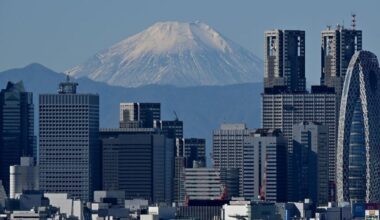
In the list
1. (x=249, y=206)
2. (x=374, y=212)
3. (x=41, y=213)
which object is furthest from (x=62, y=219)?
(x=374, y=212)

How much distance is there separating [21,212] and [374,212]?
28.8 meters

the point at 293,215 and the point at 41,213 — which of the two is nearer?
the point at 41,213

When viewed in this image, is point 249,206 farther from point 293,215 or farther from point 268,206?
point 293,215

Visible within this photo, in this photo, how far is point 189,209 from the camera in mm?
198250

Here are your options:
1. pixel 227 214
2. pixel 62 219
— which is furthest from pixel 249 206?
pixel 62 219

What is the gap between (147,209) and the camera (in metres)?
199

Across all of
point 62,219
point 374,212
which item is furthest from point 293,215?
point 62,219

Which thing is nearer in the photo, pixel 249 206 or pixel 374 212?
pixel 249 206

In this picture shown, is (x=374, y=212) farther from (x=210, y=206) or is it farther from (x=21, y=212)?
(x=21, y=212)

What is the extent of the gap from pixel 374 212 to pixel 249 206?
18.8 metres

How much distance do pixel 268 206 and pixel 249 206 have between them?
4150 mm

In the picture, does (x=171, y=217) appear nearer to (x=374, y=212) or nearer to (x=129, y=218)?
(x=129, y=218)

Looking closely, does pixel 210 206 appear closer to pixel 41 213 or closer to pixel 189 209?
pixel 189 209

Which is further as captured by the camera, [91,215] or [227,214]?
[91,215]
